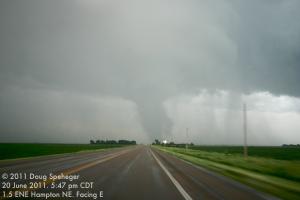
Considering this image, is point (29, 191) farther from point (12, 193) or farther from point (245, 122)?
point (245, 122)

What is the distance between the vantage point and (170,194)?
42.9ft

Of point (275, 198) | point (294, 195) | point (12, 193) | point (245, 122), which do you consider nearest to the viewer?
point (12, 193)

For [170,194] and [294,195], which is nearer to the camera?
[170,194]

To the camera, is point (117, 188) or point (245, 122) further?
point (245, 122)

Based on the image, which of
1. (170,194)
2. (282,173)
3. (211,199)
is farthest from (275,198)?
(282,173)

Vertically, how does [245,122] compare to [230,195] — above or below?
above

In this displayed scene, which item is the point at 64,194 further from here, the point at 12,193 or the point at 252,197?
the point at 252,197

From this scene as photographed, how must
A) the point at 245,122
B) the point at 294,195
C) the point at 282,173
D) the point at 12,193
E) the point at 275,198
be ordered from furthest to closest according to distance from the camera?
the point at 245,122 < the point at 282,173 < the point at 294,195 < the point at 275,198 < the point at 12,193

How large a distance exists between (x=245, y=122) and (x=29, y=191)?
1450 inches

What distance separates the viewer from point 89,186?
46.7 feet

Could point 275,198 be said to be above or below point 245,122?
below

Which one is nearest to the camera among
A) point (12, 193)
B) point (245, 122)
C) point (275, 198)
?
point (12, 193)

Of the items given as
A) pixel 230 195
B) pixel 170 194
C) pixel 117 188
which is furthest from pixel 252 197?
pixel 117 188

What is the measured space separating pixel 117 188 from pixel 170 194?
234 cm
